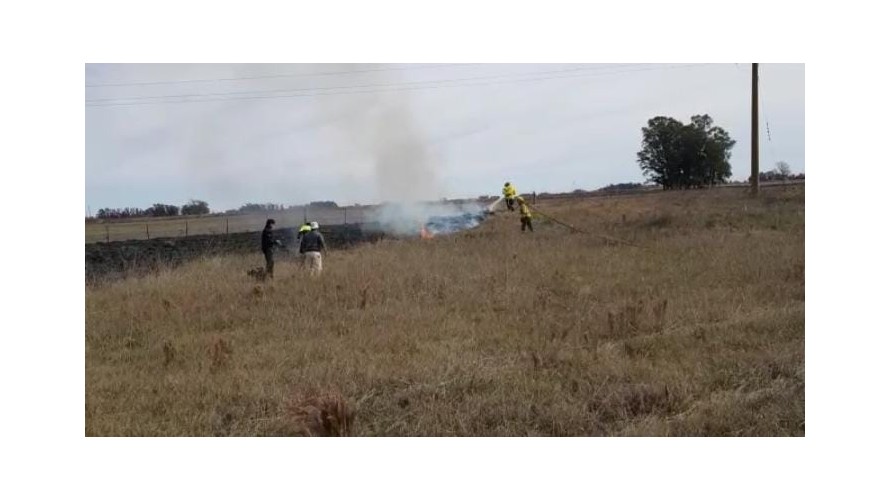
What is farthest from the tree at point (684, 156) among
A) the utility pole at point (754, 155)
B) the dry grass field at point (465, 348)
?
the dry grass field at point (465, 348)

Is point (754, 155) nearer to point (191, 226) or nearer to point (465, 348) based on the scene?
point (465, 348)

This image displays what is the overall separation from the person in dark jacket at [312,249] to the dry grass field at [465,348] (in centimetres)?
48

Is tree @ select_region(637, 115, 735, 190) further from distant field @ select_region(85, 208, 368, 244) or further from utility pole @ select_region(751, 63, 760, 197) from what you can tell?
distant field @ select_region(85, 208, 368, 244)

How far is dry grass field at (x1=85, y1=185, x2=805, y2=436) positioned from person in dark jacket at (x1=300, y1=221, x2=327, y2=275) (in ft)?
1.56

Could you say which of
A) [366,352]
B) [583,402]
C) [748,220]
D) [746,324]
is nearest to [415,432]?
[583,402]

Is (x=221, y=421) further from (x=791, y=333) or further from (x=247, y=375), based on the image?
(x=791, y=333)

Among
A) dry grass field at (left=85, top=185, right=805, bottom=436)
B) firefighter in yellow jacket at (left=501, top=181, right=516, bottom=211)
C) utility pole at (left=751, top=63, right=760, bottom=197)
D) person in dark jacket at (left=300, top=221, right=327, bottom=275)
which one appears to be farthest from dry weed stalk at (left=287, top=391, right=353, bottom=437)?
utility pole at (left=751, top=63, right=760, bottom=197)

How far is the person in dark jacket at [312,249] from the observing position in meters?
11.4

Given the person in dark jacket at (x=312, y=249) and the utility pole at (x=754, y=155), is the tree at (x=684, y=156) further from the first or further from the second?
the person in dark jacket at (x=312, y=249)

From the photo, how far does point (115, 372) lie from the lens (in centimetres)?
626

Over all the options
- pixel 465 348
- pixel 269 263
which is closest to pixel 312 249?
pixel 269 263

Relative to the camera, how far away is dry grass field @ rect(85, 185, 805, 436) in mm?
4758

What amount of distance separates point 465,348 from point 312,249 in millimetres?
5888

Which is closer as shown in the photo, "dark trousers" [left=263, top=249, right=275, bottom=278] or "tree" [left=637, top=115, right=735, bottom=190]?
"dark trousers" [left=263, top=249, right=275, bottom=278]
